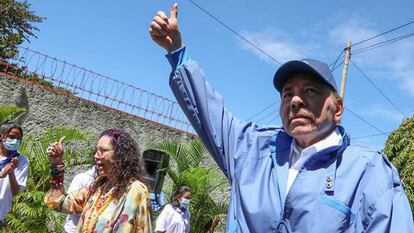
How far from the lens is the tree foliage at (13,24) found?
1800cm

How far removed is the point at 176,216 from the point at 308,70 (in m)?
5.77

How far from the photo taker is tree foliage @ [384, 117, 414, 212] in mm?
11555

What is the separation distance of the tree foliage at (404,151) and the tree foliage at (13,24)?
1280 cm

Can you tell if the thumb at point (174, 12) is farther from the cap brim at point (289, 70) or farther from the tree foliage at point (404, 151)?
the tree foliage at point (404, 151)

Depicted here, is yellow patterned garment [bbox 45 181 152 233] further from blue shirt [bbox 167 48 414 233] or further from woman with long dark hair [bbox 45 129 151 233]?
blue shirt [bbox 167 48 414 233]

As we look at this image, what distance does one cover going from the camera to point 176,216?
7270 mm

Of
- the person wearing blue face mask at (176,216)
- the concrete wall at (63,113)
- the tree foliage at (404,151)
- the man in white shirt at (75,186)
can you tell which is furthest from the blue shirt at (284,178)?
the tree foliage at (404,151)

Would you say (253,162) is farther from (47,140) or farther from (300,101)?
(47,140)

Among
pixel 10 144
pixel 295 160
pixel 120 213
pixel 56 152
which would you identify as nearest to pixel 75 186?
pixel 10 144

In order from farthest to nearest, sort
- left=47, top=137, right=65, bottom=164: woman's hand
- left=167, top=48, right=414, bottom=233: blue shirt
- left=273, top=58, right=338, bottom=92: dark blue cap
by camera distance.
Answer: left=47, top=137, right=65, bottom=164: woman's hand → left=273, top=58, right=338, bottom=92: dark blue cap → left=167, top=48, right=414, bottom=233: blue shirt

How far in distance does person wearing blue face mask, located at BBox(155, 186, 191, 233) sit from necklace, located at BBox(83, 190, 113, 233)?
164 inches

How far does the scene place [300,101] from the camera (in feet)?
5.89

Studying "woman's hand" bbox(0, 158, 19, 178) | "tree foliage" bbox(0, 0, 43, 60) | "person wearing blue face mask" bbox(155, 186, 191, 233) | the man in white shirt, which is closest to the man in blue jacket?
the man in white shirt

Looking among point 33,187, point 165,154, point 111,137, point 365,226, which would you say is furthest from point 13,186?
point 165,154
